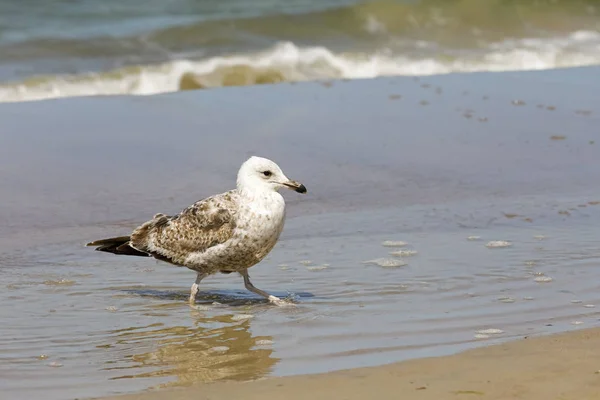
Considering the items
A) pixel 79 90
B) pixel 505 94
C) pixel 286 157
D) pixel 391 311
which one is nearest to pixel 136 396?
pixel 391 311

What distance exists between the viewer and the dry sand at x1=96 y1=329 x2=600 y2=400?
484 cm

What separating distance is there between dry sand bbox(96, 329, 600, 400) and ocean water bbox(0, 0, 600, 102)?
9.65 metres

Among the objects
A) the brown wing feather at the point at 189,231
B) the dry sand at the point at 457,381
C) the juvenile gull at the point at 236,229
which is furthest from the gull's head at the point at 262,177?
the dry sand at the point at 457,381

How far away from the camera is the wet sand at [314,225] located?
5.87 meters

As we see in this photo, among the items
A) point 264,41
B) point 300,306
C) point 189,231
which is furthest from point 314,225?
point 264,41

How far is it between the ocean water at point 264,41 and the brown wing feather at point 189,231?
706cm

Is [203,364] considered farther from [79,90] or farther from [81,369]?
[79,90]

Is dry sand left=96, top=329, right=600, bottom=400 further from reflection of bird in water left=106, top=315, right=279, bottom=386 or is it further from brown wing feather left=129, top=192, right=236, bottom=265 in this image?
brown wing feather left=129, top=192, right=236, bottom=265

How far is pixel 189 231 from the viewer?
23.7ft

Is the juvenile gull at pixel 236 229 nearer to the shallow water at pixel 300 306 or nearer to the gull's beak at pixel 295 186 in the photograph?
the gull's beak at pixel 295 186

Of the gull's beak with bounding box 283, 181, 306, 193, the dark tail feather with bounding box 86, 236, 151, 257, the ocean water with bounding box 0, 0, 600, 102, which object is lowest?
the dark tail feather with bounding box 86, 236, 151, 257

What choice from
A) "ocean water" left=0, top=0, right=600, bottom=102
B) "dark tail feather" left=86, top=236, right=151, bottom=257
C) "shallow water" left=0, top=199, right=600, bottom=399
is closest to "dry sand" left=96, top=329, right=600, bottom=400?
"shallow water" left=0, top=199, right=600, bottom=399

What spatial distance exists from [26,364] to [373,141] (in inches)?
238

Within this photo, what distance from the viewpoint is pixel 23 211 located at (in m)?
9.08
